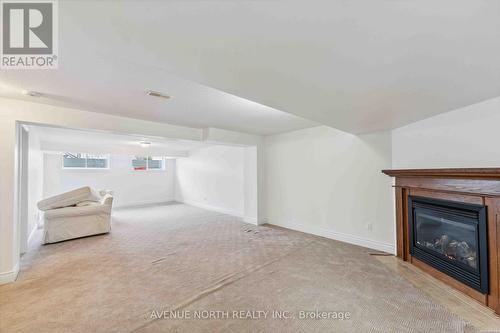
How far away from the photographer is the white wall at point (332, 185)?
350 cm

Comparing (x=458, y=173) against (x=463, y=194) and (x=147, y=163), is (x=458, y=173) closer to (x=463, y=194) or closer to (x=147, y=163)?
(x=463, y=194)

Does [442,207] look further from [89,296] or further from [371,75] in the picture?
[89,296]

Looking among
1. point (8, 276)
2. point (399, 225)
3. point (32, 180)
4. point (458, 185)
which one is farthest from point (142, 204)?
point (458, 185)

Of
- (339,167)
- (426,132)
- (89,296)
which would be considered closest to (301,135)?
(339,167)

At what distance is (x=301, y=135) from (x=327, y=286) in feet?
10.2

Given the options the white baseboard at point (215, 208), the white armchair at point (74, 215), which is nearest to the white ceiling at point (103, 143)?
the white armchair at point (74, 215)

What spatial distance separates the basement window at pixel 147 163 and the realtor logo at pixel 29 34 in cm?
710

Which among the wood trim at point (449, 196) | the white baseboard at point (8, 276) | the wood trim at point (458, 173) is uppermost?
the wood trim at point (458, 173)

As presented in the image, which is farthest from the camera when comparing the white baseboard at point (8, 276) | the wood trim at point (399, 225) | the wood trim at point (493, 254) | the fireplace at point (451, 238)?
the wood trim at point (399, 225)

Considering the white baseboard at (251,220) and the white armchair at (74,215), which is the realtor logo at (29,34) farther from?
the white baseboard at (251,220)

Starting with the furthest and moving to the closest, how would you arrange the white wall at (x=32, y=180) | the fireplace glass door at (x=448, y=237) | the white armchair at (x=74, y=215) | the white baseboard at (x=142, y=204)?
the white baseboard at (x=142, y=204) < the white wall at (x=32, y=180) < the white armchair at (x=74, y=215) < the fireplace glass door at (x=448, y=237)

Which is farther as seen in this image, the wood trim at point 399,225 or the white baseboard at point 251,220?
the white baseboard at point 251,220

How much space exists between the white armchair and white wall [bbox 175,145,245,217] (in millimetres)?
3242

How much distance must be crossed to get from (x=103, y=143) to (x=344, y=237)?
279 inches
